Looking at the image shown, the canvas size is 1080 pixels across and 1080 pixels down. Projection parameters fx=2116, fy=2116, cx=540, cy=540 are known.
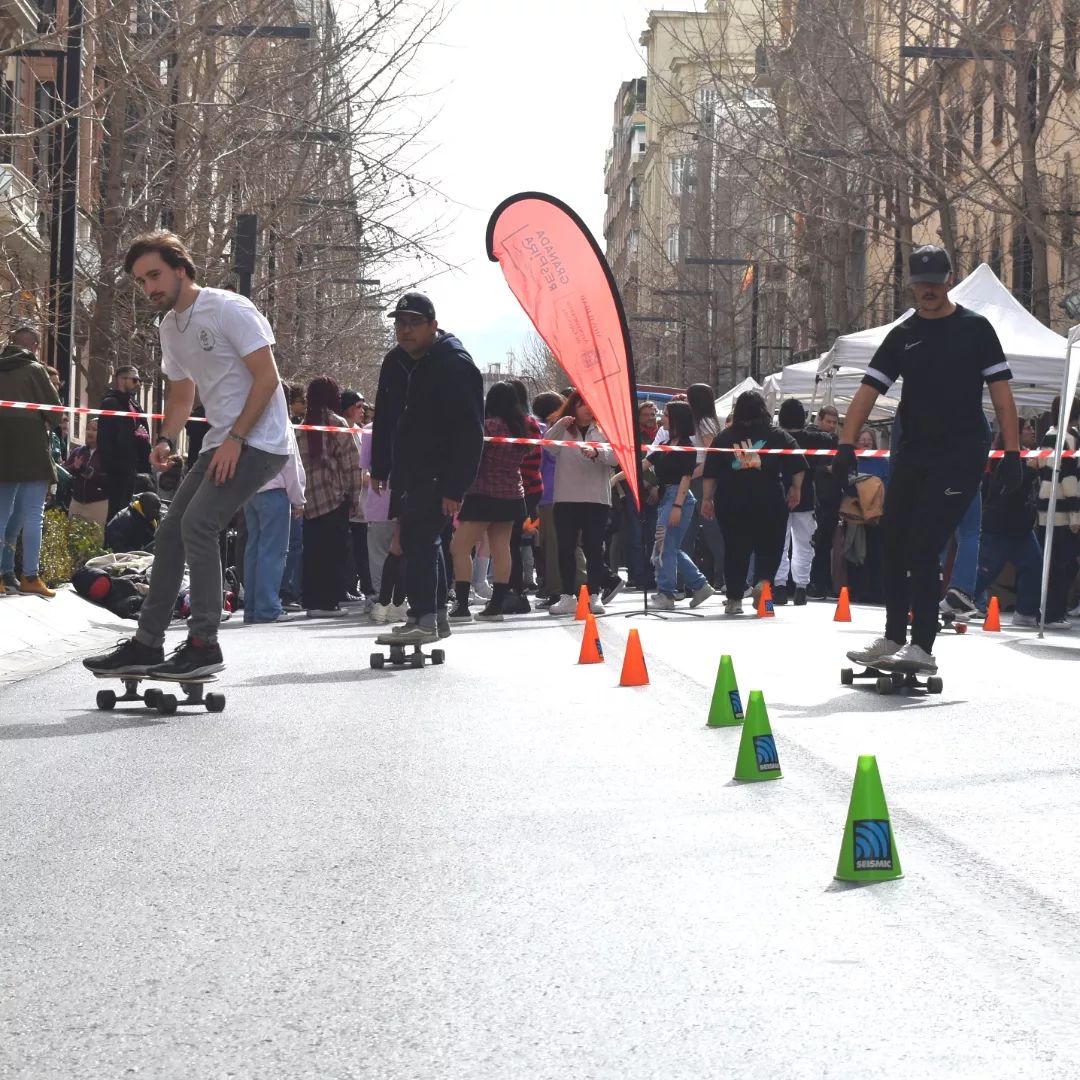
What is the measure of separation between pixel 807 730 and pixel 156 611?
2.83 metres

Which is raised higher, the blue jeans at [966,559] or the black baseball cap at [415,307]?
the black baseball cap at [415,307]

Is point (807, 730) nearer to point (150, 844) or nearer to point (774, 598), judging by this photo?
point (150, 844)

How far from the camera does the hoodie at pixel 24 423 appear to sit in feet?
49.4

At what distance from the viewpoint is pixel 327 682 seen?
35.4 ft

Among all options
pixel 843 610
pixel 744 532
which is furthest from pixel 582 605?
pixel 843 610

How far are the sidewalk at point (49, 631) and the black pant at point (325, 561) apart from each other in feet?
6.59

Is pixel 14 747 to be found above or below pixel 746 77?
below

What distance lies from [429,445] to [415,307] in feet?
2.48

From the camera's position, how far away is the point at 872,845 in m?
5.30

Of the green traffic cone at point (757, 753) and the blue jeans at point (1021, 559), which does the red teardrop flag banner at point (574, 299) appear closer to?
the blue jeans at point (1021, 559)

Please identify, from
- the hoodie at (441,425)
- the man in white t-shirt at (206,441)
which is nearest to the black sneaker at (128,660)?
the man in white t-shirt at (206,441)

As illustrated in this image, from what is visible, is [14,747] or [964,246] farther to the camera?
[964,246]

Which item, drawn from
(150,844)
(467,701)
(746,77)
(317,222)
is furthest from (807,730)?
(746,77)

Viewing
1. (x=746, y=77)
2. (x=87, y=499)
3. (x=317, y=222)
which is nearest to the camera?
(x=87, y=499)
